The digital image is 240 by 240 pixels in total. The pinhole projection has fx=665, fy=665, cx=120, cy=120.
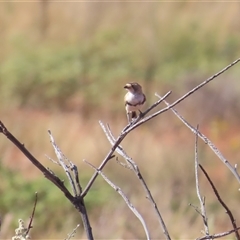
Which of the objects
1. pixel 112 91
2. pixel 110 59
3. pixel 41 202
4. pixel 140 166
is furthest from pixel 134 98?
pixel 110 59

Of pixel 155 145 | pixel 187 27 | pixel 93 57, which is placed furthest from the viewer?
pixel 187 27

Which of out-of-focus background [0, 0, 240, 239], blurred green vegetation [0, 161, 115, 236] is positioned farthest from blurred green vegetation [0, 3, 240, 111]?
blurred green vegetation [0, 161, 115, 236]

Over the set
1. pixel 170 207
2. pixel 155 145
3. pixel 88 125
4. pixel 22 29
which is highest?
pixel 22 29

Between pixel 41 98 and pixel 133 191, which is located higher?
pixel 41 98

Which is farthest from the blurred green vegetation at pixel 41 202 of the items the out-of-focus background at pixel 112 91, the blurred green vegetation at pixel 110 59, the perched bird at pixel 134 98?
the blurred green vegetation at pixel 110 59

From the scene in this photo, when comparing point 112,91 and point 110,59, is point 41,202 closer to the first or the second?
point 112,91

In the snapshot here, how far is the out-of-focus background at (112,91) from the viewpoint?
248 inches

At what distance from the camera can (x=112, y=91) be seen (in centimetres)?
1291

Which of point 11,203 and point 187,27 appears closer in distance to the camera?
point 11,203

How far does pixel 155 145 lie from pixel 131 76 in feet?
11.4

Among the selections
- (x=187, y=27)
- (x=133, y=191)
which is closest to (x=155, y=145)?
(x=133, y=191)

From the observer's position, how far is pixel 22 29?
575 inches

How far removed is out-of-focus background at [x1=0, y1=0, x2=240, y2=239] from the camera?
6309mm

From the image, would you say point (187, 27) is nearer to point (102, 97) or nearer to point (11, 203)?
point (102, 97)
